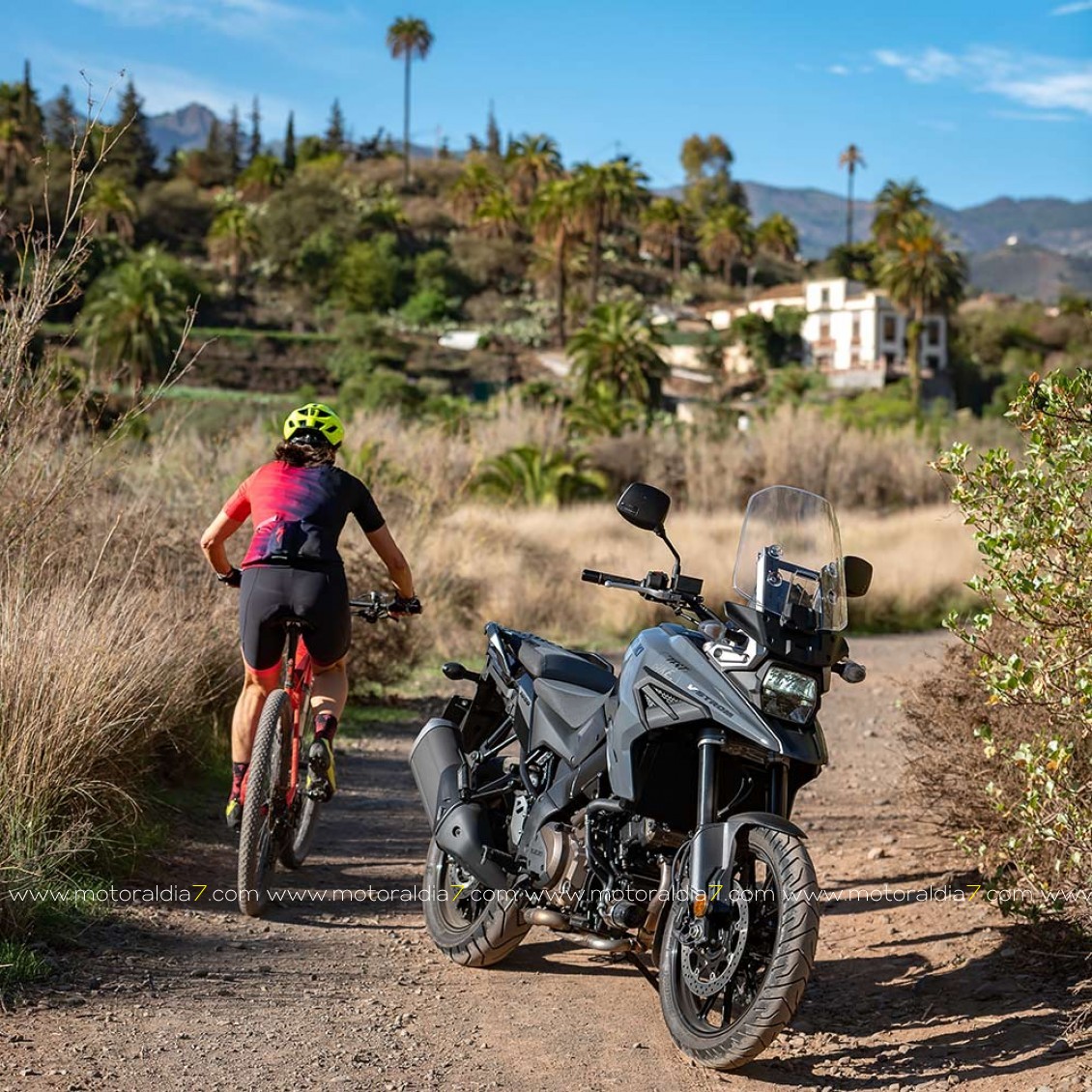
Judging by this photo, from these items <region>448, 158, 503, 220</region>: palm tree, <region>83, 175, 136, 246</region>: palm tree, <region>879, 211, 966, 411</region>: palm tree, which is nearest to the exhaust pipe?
<region>879, 211, 966, 411</region>: palm tree

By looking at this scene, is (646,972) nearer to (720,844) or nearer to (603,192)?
(720,844)

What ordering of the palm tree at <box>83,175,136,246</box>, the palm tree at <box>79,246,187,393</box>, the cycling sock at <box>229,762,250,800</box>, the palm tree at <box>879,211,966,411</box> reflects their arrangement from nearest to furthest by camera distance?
the cycling sock at <box>229,762,250,800</box> → the palm tree at <box>79,246,187,393</box> → the palm tree at <box>879,211,966,411</box> → the palm tree at <box>83,175,136,246</box>

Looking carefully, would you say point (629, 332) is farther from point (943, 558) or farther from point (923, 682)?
point (923, 682)

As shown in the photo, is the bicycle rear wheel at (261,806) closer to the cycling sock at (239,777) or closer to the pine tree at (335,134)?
the cycling sock at (239,777)

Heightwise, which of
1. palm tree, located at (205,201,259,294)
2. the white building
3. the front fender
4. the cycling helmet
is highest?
palm tree, located at (205,201,259,294)

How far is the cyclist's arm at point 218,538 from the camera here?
658 centimetres

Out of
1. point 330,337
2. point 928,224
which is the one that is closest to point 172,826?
point 330,337

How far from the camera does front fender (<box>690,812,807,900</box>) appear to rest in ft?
14.7

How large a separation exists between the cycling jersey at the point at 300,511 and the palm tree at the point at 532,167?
116 meters

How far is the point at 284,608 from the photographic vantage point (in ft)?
20.2

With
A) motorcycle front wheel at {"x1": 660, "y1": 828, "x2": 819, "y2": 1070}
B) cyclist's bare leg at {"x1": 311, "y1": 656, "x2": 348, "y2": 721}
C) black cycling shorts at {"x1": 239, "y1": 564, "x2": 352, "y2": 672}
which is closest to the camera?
motorcycle front wheel at {"x1": 660, "y1": 828, "x2": 819, "y2": 1070}

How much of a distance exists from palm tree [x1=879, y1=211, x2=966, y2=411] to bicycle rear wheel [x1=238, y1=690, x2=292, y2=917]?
8533 cm

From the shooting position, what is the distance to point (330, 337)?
8600 cm

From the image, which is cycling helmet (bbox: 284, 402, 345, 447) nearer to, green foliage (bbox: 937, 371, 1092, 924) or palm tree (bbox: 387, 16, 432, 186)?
green foliage (bbox: 937, 371, 1092, 924)
